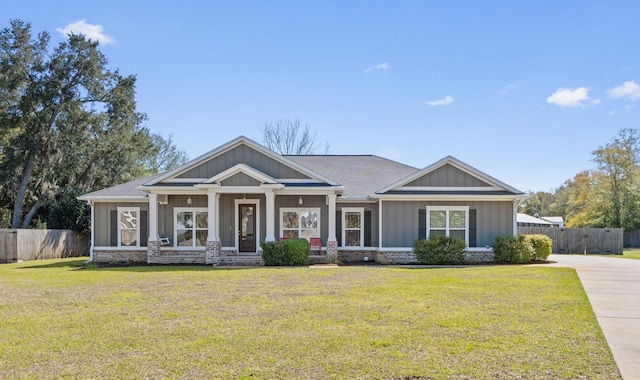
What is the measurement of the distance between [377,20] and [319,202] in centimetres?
704

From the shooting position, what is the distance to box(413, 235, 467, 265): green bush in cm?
1767

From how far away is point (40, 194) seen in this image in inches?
1209

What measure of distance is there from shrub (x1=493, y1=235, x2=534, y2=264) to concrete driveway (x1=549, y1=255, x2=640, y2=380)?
95.0 inches

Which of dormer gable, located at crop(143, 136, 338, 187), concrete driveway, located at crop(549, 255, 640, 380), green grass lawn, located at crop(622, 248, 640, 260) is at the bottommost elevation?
green grass lawn, located at crop(622, 248, 640, 260)

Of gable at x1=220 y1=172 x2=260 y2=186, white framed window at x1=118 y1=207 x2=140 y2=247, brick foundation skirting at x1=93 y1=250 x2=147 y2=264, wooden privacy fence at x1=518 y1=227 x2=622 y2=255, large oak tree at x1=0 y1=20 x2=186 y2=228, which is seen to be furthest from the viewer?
large oak tree at x1=0 y1=20 x2=186 y2=228

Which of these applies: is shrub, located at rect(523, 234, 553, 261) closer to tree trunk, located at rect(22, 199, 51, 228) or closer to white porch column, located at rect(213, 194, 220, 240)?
white porch column, located at rect(213, 194, 220, 240)

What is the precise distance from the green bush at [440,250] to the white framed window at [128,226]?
10949 millimetres

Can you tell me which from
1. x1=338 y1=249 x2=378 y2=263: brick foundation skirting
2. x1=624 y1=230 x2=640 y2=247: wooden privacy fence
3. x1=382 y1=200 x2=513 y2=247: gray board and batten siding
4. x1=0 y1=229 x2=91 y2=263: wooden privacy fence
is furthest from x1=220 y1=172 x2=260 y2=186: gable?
x1=624 y1=230 x2=640 y2=247: wooden privacy fence

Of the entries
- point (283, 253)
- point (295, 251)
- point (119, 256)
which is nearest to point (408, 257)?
point (295, 251)

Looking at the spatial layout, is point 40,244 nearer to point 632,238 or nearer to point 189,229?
point 189,229

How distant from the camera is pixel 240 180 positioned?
58.6 feet

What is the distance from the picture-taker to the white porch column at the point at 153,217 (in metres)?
18.4

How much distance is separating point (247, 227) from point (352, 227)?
13.5ft

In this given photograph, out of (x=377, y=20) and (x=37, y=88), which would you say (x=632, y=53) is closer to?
(x=377, y=20)
